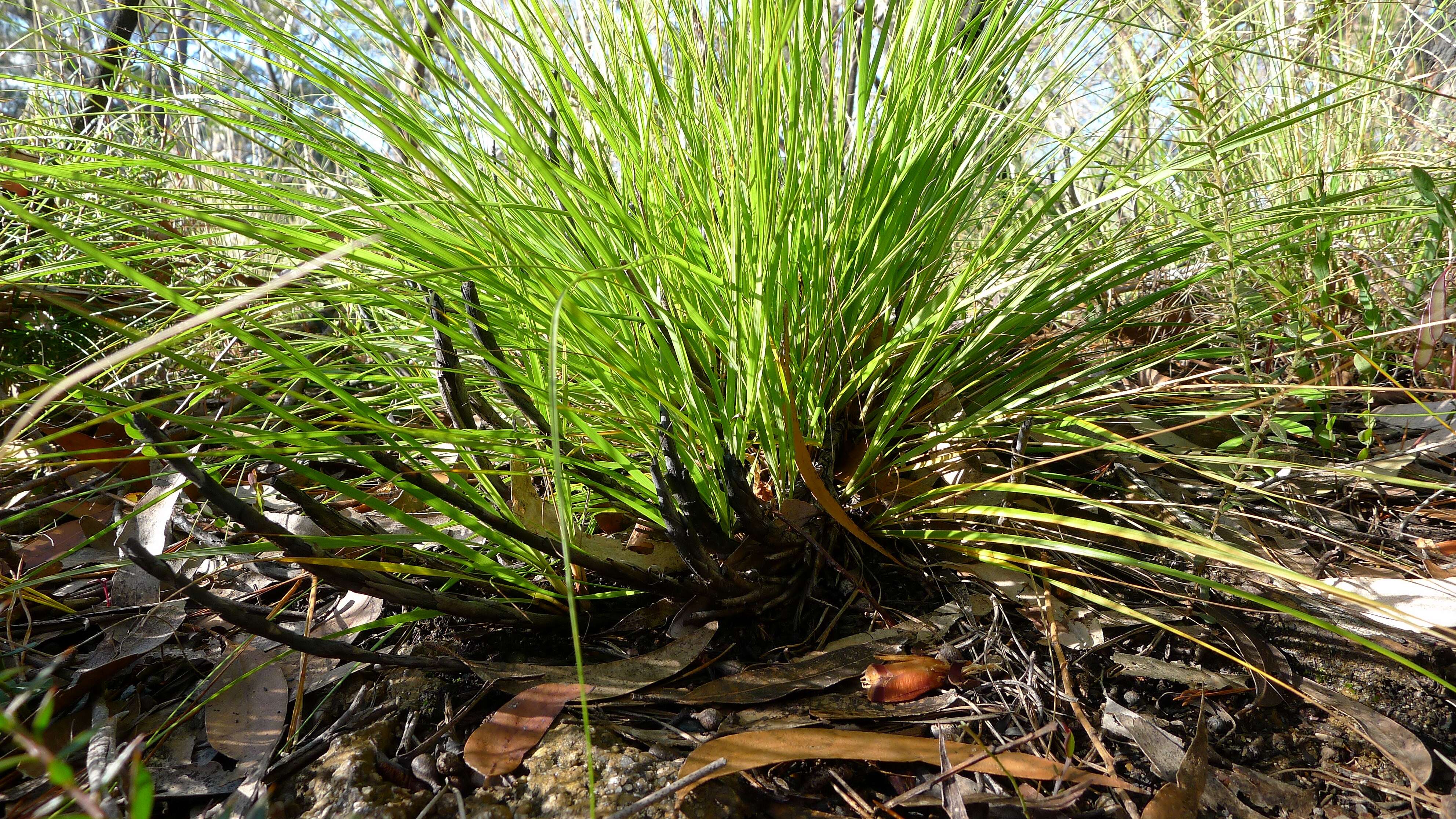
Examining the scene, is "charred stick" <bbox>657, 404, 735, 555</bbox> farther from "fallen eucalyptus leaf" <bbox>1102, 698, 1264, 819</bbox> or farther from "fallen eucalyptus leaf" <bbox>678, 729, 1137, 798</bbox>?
"fallen eucalyptus leaf" <bbox>1102, 698, 1264, 819</bbox>

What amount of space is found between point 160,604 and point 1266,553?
4.19 ft

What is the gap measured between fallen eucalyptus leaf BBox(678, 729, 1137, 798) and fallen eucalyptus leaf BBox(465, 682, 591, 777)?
140 mm

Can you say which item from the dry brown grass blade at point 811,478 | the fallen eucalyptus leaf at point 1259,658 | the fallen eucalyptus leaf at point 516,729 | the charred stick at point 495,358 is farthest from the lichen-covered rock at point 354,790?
the fallen eucalyptus leaf at point 1259,658

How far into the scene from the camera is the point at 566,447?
92cm

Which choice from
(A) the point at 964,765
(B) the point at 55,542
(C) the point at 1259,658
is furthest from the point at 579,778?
(B) the point at 55,542

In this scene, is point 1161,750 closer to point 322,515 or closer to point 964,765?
point 964,765

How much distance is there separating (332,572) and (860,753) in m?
0.50

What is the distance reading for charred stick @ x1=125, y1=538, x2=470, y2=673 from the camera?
1.90 ft

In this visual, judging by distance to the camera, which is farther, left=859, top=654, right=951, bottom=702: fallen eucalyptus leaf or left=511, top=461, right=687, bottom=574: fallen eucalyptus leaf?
left=511, top=461, right=687, bottom=574: fallen eucalyptus leaf

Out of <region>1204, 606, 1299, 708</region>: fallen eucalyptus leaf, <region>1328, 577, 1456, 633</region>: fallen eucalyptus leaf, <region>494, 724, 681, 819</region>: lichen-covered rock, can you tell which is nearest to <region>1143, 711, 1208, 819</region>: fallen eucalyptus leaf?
<region>1204, 606, 1299, 708</region>: fallen eucalyptus leaf

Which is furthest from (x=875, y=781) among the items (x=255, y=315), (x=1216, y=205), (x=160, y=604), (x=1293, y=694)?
(x=1216, y=205)

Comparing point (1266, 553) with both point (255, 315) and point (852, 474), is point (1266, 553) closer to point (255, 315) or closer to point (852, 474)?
point (852, 474)

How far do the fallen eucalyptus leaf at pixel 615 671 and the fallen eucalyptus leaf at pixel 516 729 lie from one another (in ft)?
0.04

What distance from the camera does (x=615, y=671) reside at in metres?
0.80
